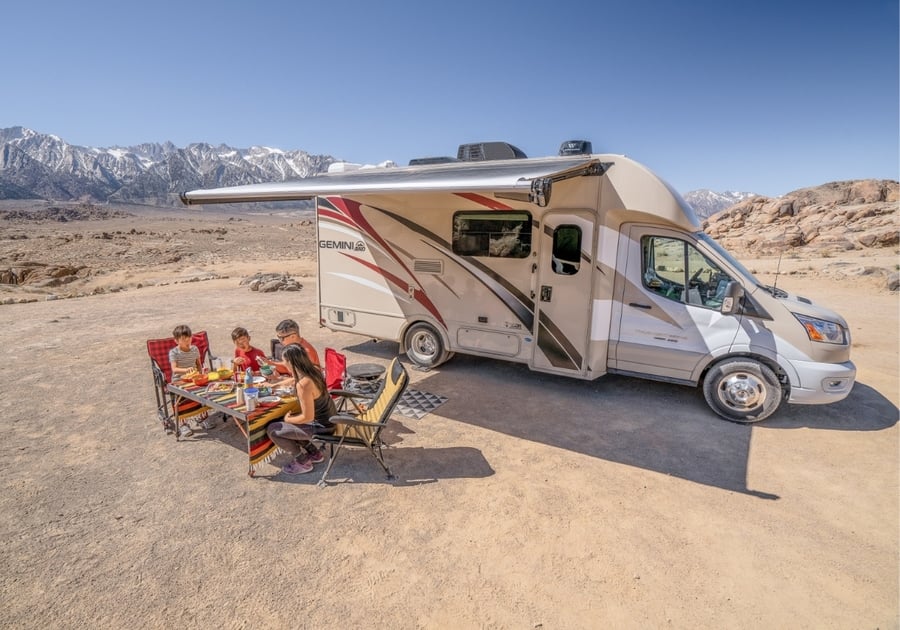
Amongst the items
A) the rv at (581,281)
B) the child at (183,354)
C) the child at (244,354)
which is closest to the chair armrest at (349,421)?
the child at (244,354)

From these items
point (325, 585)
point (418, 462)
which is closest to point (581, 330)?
point (418, 462)

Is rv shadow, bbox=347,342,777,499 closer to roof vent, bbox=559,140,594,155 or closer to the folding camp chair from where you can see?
the folding camp chair

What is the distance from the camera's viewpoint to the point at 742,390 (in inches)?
234

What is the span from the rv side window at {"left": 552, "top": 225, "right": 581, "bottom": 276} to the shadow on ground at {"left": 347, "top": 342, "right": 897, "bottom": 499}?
189 cm

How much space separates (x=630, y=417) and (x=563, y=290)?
1916 millimetres

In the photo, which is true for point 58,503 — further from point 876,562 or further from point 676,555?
point 876,562

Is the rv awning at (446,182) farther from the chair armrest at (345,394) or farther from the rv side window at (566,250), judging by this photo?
the chair armrest at (345,394)

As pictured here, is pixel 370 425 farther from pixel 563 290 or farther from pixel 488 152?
pixel 488 152

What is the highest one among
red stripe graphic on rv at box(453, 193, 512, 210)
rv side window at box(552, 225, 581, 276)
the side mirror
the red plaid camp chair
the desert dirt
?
red stripe graphic on rv at box(453, 193, 512, 210)

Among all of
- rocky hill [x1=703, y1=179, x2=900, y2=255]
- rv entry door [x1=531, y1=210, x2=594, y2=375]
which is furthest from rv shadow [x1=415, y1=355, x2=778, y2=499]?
rocky hill [x1=703, y1=179, x2=900, y2=255]

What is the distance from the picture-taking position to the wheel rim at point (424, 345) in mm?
7828

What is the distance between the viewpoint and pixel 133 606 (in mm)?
3129

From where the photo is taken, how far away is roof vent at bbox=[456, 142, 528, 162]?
723 centimetres

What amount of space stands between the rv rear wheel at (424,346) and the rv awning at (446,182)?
8.29ft
